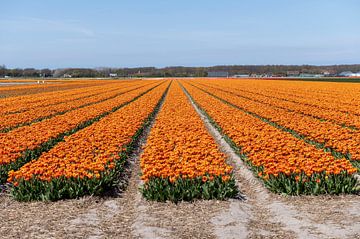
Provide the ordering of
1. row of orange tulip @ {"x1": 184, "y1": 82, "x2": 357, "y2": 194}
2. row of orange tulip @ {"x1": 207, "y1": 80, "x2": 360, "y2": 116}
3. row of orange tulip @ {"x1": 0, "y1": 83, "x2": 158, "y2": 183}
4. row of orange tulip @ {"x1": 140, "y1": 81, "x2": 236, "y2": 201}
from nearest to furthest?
row of orange tulip @ {"x1": 140, "y1": 81, "x2": 236, "y2": 201}, row of orange tulip @ {"x1": 184, "y1": 82, "x2": 357, "y2": 194}, row of orange tulip @ {"x1": 0, "y1": 83, "x2": 158, "y2": 183}, row of orange tulip @ {"x1": 207, "y1": 80, "x2": 360, "y2": 116}

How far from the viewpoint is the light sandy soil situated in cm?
683

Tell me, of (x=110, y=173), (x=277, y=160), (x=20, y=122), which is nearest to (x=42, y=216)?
(x=110, y=173)

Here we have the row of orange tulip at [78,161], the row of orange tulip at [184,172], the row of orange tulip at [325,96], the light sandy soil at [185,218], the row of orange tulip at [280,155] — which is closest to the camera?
the light sandy soil at [185,218]

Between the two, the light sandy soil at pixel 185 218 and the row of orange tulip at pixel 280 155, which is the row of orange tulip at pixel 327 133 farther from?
the light sandy soil at pixel 185 218

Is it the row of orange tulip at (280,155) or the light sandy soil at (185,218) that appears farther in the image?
the row of orange tulip at (280,155)

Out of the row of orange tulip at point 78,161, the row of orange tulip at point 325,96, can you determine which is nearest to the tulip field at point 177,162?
the row of orange tulip at point 78,161

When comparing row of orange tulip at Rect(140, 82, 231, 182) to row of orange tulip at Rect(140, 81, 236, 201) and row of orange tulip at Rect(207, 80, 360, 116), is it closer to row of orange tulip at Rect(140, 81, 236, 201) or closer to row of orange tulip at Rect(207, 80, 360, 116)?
row of orange tulip at Rect(140, 81, 236, 201)

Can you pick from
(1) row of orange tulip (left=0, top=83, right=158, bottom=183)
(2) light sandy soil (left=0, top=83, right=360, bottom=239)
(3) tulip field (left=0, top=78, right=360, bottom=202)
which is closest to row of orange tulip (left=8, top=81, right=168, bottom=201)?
(3) tulip field (left=0, top=78, right=360, bottom=202)

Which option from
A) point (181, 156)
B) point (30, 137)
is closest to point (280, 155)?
point (181, 156)

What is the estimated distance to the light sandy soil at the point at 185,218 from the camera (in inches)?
269

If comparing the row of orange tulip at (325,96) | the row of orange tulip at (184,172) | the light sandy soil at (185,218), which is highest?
the row of orange tulip at (325,96)

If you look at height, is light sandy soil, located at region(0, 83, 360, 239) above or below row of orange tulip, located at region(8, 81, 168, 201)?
below

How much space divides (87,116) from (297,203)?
14006 mm

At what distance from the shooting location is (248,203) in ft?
27.3
